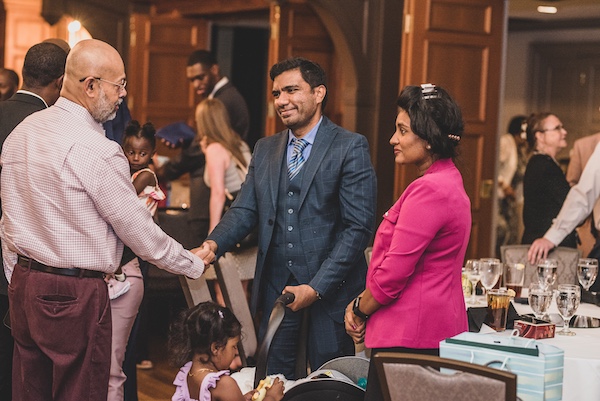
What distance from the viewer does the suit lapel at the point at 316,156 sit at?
3502mm

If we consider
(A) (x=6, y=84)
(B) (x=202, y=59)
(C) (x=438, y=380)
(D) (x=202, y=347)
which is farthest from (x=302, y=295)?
(B) (x=202, y=59)

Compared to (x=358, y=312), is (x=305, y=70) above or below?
above

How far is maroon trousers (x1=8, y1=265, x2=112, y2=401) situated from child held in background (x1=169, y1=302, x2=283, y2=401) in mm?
257

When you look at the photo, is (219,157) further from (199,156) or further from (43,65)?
(43,65)

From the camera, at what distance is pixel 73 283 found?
10.0 feet

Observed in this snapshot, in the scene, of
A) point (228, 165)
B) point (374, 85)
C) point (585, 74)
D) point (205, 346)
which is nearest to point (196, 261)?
point (205, 346)

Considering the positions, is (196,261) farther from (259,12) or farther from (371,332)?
(259,12)

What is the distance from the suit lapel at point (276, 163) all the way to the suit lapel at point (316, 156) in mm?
111

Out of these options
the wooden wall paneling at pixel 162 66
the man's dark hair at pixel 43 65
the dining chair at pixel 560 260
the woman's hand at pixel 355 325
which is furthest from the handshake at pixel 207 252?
the wooden wall paneling at pixel 162 66

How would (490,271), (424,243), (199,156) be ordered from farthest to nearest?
(199,156) < (490,271) < (424,243)

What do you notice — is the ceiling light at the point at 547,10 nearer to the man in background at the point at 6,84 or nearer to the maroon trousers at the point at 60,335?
the man in background at the point at 6,84

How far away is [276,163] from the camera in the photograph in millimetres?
3605

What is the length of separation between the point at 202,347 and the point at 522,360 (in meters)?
1.20

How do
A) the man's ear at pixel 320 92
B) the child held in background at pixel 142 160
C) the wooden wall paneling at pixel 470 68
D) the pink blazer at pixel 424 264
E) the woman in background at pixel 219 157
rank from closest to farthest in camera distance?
the pink blazer at pixel 424 264 → the man's ear at pixel 320 92 → the child held in background at pixel 142 160 → the woman in background at pixel 219 157 → the wooden wall paneling at pixel 470 68
